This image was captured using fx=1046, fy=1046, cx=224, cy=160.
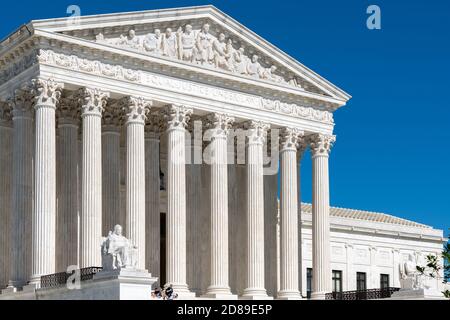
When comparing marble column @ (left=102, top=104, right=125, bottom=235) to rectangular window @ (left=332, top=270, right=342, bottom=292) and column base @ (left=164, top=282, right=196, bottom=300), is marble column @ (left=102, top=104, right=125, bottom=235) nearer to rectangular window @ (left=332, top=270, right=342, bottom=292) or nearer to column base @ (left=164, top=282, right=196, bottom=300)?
column base @ (left=164, top=282, right=196, bottom=300)

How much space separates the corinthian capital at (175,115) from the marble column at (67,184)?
5004mm

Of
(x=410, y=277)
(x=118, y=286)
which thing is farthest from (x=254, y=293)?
(x=118, y=286)

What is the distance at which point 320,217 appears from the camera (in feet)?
211

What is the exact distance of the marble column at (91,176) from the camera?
5369 cm

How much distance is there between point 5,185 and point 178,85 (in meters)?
11.1

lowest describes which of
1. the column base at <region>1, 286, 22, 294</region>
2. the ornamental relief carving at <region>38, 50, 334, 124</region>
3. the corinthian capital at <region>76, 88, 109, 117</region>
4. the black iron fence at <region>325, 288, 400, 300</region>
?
the black iron fence at <region>325, 288, 400, 300</region>

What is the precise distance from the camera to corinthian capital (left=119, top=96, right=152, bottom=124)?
56.8m

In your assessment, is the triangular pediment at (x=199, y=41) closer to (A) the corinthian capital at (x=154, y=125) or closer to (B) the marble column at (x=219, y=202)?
(B) the marble column at (x=219, y=202)

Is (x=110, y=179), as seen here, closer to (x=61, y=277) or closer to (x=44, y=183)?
(x=44, y=183)

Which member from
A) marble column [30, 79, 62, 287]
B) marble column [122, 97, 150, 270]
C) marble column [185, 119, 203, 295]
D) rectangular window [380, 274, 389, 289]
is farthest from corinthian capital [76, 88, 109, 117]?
rectangular window [380, 274, 389, 289]

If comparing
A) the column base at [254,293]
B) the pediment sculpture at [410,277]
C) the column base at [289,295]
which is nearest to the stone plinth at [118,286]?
the column base at [254,293]

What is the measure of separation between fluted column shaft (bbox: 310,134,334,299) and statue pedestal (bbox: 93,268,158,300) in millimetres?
20245
